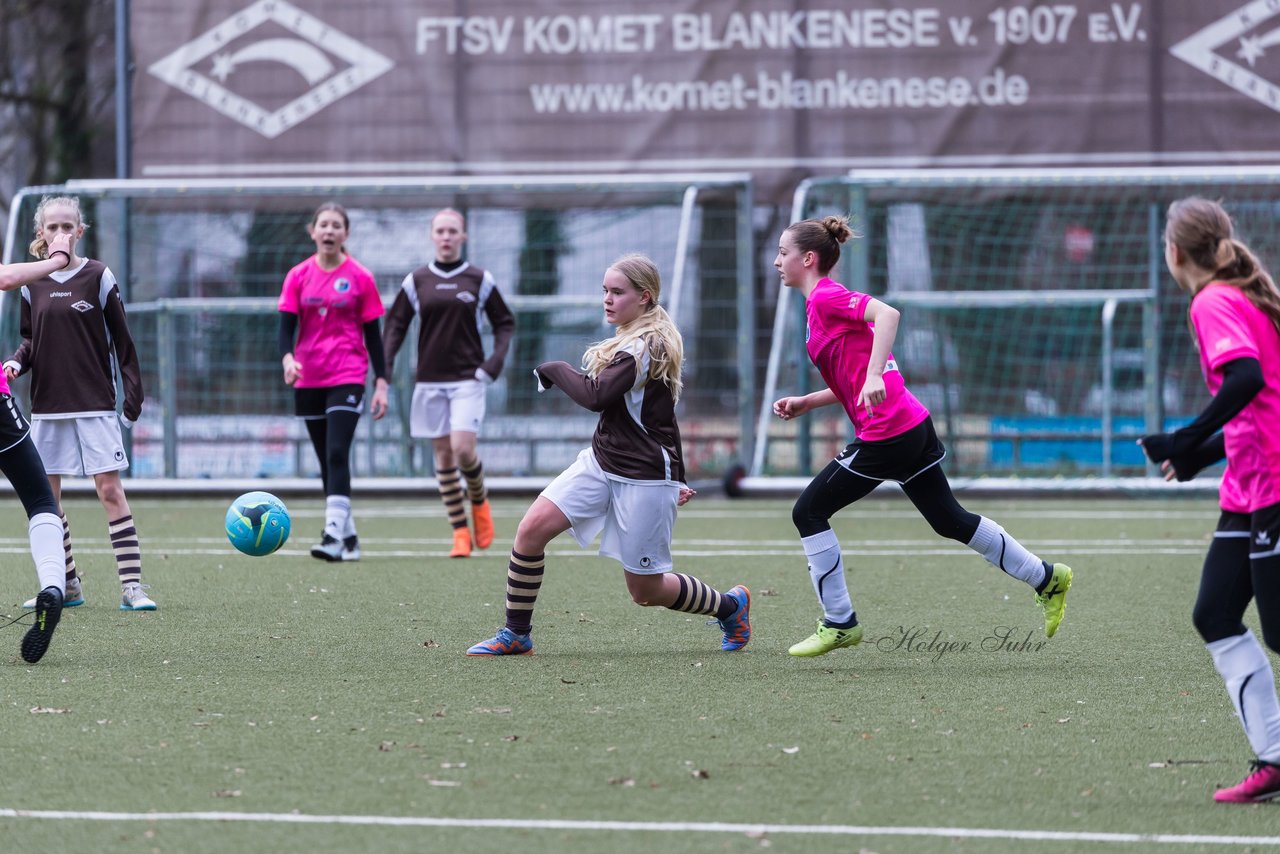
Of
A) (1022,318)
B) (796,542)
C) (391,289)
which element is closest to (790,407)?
(796,542)

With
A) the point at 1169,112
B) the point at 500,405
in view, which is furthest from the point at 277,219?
the point at 1169,112

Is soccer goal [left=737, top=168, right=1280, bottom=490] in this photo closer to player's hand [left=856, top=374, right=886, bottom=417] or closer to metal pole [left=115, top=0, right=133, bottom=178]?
metal pole [left=115, top=0, right=133, bottom=178]

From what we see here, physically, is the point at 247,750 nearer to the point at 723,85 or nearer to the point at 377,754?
the point at 377,754

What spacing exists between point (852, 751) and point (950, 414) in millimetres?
10544

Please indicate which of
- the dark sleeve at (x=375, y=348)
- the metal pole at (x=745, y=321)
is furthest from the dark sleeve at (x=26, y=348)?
the metal pole at (x=745, y=321)

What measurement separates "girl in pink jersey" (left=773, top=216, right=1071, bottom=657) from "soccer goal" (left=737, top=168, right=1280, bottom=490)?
26.4 feet

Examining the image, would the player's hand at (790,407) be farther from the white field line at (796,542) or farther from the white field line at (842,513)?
the white field line at (842,513)

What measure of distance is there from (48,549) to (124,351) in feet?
4.65

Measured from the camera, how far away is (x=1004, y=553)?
6887mm

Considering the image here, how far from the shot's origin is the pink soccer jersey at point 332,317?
33.0ft

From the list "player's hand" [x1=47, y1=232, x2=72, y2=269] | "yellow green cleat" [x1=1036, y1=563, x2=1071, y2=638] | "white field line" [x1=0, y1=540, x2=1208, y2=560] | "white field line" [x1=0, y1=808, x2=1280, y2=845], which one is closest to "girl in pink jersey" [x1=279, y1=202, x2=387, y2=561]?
"white field line" [x1=0, y1=540, x2=1208, y2=560]

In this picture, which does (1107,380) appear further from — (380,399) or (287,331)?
(287,331)

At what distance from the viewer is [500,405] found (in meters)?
15.6

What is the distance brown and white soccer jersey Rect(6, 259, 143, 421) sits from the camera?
773cm
